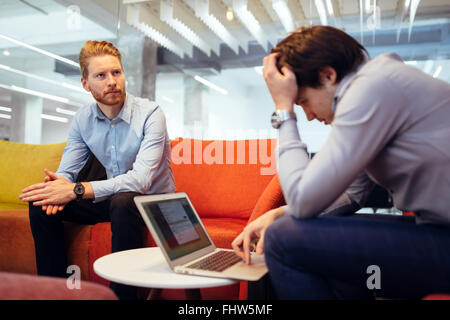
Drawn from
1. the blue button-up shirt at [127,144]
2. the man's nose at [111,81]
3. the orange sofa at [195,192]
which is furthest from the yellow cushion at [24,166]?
the man's nose at [111,81]

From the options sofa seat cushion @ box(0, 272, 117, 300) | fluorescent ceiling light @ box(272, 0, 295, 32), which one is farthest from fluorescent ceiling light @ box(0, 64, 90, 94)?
sofa seat cushion @ box(0, 272, 117, 300)

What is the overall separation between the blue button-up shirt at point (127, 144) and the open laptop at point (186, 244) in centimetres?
60

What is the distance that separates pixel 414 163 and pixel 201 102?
5.90 m

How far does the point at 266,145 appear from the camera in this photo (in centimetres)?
239

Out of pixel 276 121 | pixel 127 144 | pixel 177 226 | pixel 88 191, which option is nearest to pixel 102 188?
pixel 88 191

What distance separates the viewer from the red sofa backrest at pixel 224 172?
7.79 ft

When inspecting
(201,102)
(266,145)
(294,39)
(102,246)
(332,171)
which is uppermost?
(201,102)

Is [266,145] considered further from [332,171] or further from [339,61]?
[332,171]

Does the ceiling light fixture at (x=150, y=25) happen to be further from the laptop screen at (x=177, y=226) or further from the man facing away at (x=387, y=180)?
the man facing away at (x=387, y=180)

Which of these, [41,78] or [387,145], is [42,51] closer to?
[41,78]

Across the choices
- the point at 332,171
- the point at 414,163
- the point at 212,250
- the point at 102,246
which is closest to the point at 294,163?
the point at 332,171

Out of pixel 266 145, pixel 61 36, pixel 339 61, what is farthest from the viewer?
pixel 61 36
